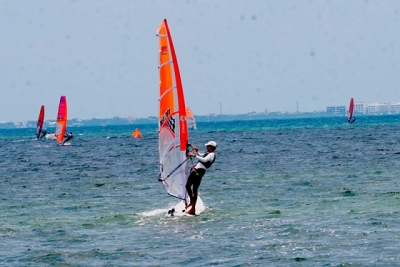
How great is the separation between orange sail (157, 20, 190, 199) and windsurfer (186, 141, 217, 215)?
526mm

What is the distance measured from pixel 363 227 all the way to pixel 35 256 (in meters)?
6.09

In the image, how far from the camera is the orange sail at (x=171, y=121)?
680 inches

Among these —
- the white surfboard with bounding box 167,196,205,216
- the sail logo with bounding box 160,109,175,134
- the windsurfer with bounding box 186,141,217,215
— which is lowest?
the white surfboard with bounding box 167,196,205,216

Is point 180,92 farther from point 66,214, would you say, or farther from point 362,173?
point 362,173

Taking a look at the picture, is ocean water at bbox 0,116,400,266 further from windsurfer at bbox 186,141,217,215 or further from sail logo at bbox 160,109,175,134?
sail logo at bbox 160,109,175,134

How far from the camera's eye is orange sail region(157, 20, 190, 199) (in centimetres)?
1728

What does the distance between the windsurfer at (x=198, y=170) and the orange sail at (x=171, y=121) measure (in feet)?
1.72

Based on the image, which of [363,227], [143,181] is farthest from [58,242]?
[143,181]

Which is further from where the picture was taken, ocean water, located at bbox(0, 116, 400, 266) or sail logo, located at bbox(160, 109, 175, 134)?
sail logo, located at bbox(160, 109, 175, 134)

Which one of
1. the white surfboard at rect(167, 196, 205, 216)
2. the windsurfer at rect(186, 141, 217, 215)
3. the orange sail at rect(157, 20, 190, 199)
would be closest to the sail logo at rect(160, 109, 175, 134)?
the orange sail at rect(157, 20, 190, 199)

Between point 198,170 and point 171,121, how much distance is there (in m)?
1.33

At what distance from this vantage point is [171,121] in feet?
57.6

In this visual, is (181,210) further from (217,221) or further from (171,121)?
(171,121)

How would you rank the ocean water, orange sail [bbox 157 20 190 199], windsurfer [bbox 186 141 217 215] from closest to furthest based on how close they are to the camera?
the ocean water → windsurfer [bbox 186 141 217 215] → orange sail [bbox 157 20 190 199]
